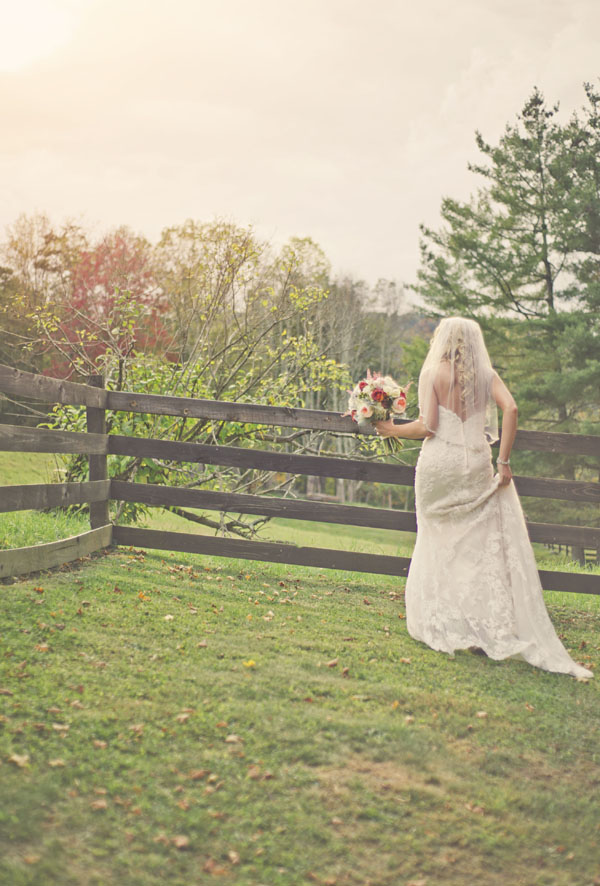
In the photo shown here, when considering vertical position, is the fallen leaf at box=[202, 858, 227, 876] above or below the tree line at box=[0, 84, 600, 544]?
below

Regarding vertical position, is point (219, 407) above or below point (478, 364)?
below

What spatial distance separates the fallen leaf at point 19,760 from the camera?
2633 millimetres

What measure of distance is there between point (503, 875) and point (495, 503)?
2.88m

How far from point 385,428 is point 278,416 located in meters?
1.20

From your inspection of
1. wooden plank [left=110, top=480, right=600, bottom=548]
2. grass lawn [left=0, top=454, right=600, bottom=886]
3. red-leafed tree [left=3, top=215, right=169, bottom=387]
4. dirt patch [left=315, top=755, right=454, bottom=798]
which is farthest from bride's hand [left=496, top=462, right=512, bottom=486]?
red-leafed tree [left=3, top=215, right=169, bottom=387]

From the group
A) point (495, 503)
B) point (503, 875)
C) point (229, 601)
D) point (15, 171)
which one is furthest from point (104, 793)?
point (15, 171)

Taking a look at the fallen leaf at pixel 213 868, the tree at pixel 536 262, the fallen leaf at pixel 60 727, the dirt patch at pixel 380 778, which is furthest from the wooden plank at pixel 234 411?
the tree at pixel 536 262

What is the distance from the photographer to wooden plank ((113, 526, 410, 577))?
6.37 m

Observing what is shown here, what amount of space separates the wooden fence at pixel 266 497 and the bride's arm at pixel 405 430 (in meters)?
0.53

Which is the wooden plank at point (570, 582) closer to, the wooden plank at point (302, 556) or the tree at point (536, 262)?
the wooden plank at point (302, 556)

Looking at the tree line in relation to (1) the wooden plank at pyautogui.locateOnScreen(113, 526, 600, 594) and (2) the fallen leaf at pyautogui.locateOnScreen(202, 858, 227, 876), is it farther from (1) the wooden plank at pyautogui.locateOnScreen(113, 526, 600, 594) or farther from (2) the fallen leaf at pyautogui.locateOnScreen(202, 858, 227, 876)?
(2) the fallen leaf at pyautogui.locateOnScreen(202, 858, 227, 876)

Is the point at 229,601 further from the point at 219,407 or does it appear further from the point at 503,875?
the point at 503,875

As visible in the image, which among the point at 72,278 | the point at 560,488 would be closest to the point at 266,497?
the point at 560,488

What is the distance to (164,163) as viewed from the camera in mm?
28766
